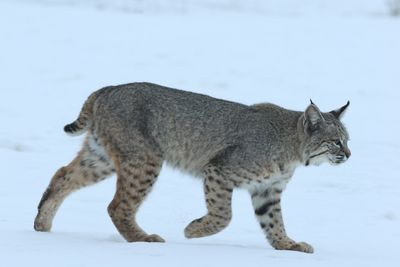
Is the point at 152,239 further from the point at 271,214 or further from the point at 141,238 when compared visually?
the point at 271,214

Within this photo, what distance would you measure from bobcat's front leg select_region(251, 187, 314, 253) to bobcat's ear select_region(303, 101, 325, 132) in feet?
1.70

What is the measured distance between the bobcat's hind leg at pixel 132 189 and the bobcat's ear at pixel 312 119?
116 cm

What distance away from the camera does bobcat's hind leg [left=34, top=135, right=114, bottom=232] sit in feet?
24.6

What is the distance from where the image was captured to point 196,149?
7.48m

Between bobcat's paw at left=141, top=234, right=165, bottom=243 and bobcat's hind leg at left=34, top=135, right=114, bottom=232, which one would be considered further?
bobcat's hind leg at left=34, top=135, right=114, bottom=232

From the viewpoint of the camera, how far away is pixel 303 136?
24.7 ft

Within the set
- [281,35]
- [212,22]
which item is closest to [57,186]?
[281,35]

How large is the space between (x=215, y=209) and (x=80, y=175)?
113cm

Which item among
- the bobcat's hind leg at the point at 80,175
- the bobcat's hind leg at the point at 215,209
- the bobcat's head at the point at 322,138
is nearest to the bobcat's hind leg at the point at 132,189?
the bobcat's hind leg at the point at 215,209

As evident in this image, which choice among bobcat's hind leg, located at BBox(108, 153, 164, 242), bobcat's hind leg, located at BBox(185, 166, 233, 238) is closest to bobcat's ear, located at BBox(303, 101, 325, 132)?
bobcat's hind leg, located at BBox(185, 166, 233, 238)

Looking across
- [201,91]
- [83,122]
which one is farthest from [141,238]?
[201,91]

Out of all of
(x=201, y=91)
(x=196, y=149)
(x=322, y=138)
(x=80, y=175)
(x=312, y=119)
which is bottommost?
(x=80, y=175)

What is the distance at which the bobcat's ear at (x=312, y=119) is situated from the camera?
293 inches

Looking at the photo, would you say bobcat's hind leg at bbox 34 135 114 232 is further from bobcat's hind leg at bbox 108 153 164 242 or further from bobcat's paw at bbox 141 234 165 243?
bobcat's paw at bbox 141 234 165 243
